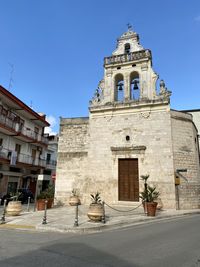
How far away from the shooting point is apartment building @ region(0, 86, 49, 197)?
19.3 m

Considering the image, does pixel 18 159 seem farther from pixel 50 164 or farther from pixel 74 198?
pixel 74 198

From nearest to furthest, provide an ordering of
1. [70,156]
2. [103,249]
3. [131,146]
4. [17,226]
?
1. [103,249]
2. [17,226]
3. [131,146]
4. [70,156]

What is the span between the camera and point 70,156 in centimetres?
1571

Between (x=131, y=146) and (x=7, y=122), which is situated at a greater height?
(x=7, y=122)

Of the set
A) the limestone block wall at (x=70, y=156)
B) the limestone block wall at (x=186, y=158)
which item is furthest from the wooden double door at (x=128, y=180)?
the limestone block wall at (x=70, y=156)

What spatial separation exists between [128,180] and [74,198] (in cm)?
401

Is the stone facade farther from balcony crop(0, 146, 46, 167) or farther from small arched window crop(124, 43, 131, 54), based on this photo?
balcony crop(0, 146, 46, 167)

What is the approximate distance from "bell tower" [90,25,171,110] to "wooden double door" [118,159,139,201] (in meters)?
4.47

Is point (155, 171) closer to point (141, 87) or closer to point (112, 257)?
point (141, 87)

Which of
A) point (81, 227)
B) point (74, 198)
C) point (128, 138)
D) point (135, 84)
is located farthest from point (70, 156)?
point (81, 227)

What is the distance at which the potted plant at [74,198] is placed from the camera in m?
14.1

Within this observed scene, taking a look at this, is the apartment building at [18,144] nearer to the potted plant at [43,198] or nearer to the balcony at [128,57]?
the potted plant at [43,198]

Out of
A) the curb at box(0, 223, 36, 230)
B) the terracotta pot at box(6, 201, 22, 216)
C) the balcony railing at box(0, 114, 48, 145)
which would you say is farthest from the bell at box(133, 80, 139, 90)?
the balcony railing at box(0, 114, 48, 145)

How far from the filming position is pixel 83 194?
48.0 ft
